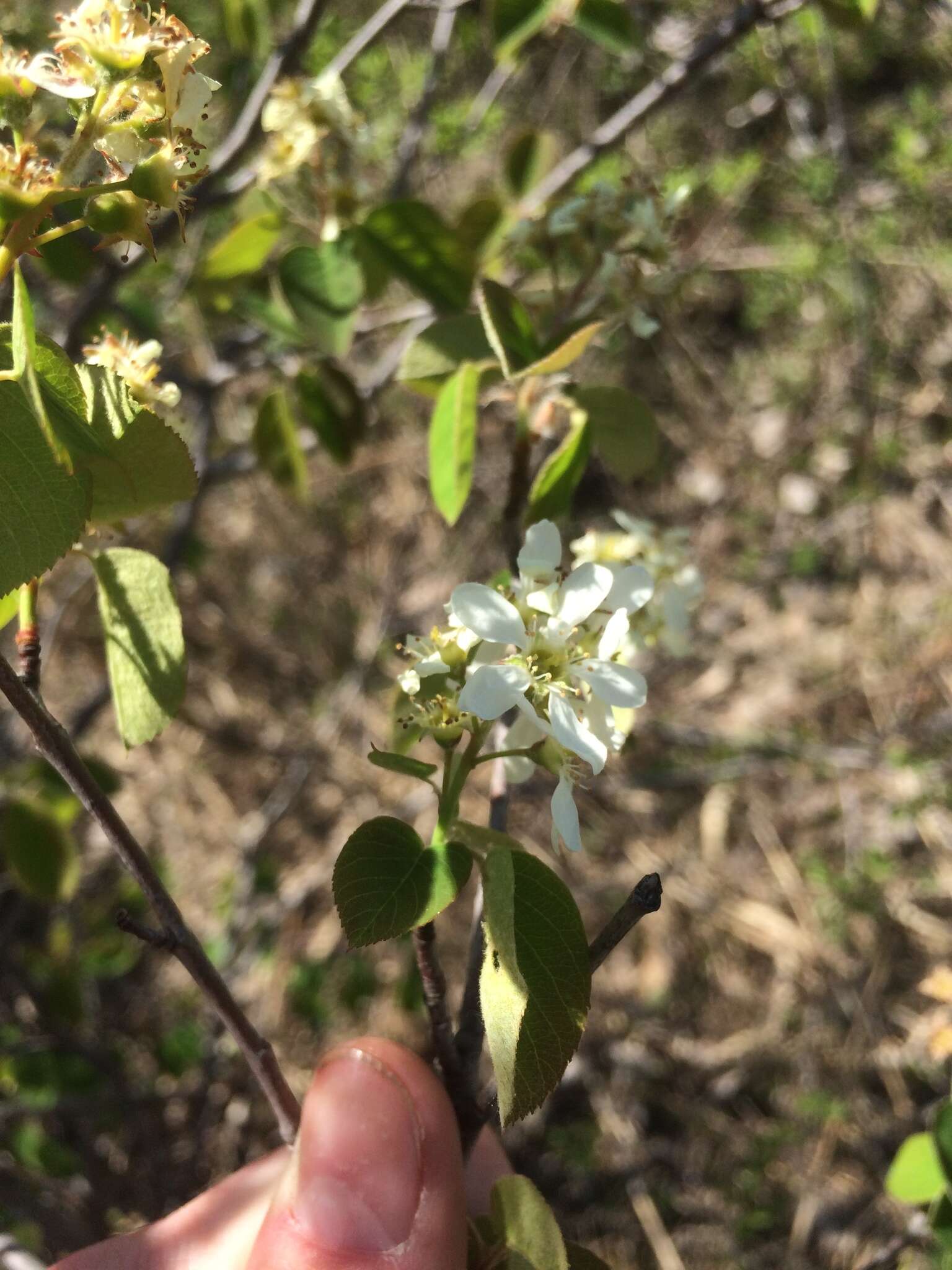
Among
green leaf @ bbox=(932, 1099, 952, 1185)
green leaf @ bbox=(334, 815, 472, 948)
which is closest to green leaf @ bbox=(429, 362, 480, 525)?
green leaf @ bbox=(334, 815, 472, 948)

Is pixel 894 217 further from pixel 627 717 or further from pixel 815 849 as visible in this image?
pixel 627 717

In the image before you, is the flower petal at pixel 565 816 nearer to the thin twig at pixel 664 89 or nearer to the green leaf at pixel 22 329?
the green leaf at pixel 22 329

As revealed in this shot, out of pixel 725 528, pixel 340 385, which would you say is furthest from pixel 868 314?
pixel 340 385

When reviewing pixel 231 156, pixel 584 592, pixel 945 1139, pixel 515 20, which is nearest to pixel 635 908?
pixel 584 592

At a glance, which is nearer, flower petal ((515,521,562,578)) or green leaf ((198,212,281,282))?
flower petal ((515,521,562,578))

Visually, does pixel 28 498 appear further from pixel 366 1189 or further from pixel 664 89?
pixel 664 89

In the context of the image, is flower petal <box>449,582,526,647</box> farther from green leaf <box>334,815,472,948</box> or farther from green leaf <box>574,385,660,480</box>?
green leaf <box>574,385,660,480</box>
